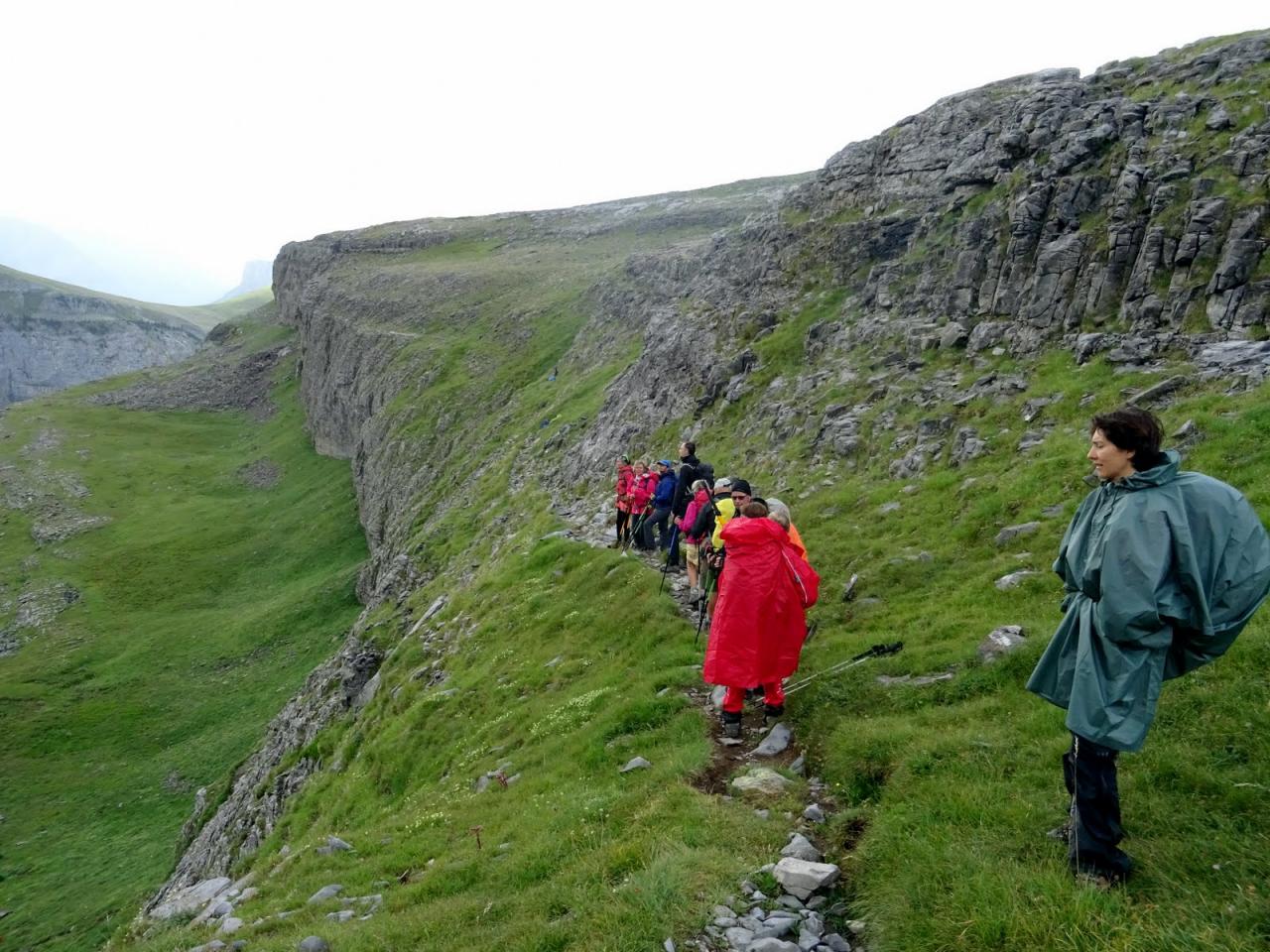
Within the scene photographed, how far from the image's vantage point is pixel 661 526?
22984 mm

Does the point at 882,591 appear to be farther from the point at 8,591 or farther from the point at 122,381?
the point at 122,381

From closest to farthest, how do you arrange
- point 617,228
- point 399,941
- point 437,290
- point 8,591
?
1. point 399,941
2. point 8,591
3. point 437,290
4. point 617,228

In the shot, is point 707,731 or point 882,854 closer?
point 882,854

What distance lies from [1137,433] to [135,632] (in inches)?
2914

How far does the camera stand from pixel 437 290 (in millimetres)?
98125

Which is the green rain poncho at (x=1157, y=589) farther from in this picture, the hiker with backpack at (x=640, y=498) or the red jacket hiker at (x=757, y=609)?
the hiker with backpack at (x=640, y=498)

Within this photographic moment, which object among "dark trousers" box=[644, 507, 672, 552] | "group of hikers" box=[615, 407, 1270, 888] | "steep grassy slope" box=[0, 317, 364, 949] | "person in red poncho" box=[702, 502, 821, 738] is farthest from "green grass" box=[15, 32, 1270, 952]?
"steep grassy slope" box=[0, 317, 364, 949]

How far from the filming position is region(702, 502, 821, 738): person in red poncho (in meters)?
11.4

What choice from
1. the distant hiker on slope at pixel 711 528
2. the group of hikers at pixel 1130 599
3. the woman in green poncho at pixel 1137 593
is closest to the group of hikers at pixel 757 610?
the distant hiker on slope at pixel 711 528

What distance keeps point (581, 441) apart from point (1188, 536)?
36.4m

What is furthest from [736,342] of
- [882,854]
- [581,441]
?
[882,854]

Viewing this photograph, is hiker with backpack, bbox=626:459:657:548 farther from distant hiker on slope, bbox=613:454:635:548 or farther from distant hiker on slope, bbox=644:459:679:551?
distant hiker on slope, bbox=644:459:679:551

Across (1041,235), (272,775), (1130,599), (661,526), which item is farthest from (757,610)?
(272,775)

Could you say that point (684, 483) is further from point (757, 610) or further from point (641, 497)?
point (757, 610)
